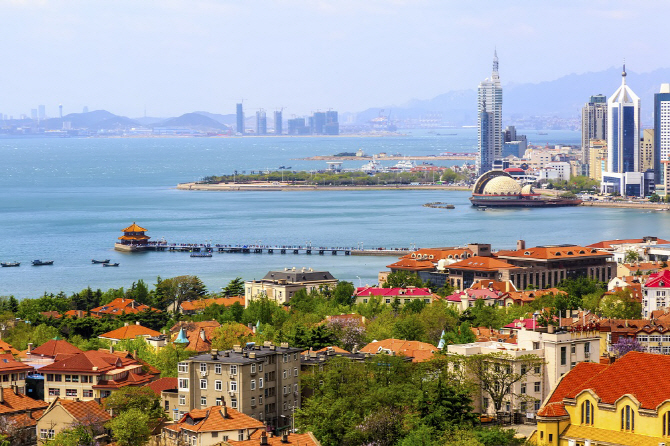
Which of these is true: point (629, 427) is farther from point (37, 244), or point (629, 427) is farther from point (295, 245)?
point (37, 244)

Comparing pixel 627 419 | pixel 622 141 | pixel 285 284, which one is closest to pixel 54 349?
pixel 627 419

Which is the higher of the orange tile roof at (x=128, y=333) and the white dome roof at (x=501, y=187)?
the orange tile roof at (x=128, y=333)

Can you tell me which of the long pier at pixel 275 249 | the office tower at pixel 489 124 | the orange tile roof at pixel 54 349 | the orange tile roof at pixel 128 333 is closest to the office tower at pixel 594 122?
the office tower at pixel 489 124

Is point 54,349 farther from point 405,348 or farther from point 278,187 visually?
point 278,187

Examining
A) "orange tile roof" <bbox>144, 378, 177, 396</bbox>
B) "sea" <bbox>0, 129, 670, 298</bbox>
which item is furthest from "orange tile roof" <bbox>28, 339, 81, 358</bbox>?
"sea" <bbox>0, 129, 670, 298</bbox>

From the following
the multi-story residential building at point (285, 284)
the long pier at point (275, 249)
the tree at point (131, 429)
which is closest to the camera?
the tree at point (131, 429)

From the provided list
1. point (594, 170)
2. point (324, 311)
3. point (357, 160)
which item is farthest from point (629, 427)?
point (357, 160)

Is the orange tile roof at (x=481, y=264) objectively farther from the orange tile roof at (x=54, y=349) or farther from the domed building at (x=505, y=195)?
the domed building at (x=505, y=195)

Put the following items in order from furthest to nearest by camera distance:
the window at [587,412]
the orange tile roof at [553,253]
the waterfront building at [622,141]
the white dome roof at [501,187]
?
the waterfront building at [622,141]
the white dome roof at [501,187]
the orange tile roof at [553,253]
the window at [587,412]
